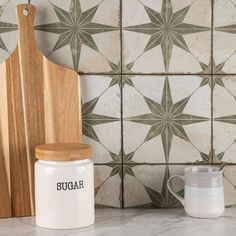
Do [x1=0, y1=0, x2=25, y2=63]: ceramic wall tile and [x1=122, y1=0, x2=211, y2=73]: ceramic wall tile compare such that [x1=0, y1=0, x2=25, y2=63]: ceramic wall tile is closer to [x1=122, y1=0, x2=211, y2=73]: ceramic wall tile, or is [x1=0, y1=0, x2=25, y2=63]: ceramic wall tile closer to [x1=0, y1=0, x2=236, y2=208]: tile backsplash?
[x1=0, y1=0, x2=236, y2=208]: tile backsplash

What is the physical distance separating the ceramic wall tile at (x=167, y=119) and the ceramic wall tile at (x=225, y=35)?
0.19 ft

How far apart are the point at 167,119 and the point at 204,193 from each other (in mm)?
184

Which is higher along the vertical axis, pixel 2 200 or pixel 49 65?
pixel 49 65

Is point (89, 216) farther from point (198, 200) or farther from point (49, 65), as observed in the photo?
point (49, 65)

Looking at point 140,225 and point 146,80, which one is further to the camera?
point 146,80

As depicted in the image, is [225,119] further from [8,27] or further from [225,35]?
[8,27]

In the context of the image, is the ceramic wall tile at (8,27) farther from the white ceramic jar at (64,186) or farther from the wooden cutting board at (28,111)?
the white ceramic jar at (64,186)

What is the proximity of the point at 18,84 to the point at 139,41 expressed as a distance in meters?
0.27

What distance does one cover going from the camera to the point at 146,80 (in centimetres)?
111

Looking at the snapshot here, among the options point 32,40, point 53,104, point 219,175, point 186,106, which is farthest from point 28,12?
point 219,175

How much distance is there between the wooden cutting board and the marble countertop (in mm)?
63

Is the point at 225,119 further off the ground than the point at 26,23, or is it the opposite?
the point at 26,23

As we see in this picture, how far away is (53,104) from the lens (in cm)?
109

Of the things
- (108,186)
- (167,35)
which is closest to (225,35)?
(167,35)
